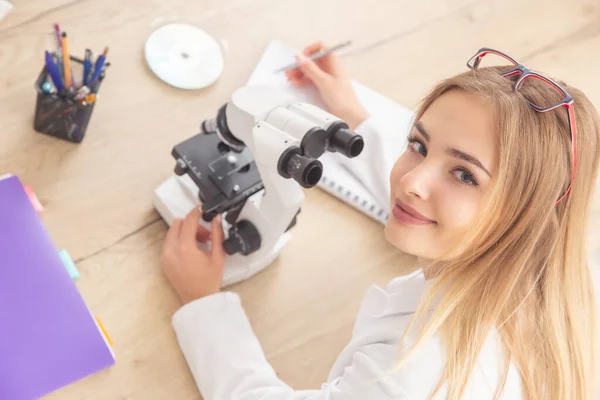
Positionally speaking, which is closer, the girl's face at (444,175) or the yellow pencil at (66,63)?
the girl's face at (444,175)

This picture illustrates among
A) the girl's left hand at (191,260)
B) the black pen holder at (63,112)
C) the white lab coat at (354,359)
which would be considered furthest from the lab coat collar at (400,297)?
the black pen holder at (63,112)

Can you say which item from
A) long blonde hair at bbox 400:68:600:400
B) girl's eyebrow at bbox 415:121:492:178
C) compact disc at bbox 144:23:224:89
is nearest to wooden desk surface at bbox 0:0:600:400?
compact disc at bbox 144:23:224:89

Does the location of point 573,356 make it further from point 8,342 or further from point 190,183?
point 8,342

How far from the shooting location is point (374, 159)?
1.01 meters

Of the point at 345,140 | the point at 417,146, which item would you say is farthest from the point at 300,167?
the point at 417,146

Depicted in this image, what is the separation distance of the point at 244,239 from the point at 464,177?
0.31m

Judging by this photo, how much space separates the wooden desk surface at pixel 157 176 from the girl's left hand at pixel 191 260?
0.08ft

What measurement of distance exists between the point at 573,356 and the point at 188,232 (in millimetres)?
493

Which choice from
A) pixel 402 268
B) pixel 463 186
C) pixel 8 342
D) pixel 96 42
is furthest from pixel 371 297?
pixel 96 42

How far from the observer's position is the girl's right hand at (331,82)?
103 cm

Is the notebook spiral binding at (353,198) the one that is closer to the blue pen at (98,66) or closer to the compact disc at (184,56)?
the compact disc at (184,56)

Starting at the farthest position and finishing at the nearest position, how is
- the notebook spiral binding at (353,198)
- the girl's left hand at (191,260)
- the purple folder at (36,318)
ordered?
the notebook spiral binding at (353,198)
the girl's left hand at (191,260)
the purple folder at (36,318)

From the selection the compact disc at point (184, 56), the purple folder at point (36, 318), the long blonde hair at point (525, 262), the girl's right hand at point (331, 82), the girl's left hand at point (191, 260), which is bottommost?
the purple folder at point (36, 318)

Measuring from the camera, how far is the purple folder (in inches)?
29.6
